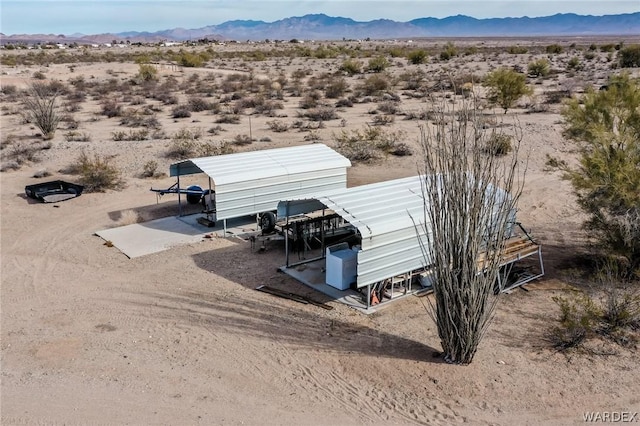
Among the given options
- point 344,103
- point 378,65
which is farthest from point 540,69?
point 344,103

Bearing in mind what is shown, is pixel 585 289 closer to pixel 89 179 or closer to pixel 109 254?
pixel 109 254

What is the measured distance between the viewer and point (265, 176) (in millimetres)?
15289

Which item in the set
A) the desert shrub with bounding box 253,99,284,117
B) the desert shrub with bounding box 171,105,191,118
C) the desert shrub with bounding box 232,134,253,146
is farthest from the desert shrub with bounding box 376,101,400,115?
the desert shrub with bounding box 171,105,191,118

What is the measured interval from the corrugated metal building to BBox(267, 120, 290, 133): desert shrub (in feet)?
33.7

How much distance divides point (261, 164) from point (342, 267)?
208 inches

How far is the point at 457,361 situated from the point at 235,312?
4.10 m

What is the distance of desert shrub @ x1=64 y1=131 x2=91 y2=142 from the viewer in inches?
996

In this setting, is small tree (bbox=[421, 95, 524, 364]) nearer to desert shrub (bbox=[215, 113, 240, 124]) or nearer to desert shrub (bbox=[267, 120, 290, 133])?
desert shrub (bbox=[267, 120, 290, 133])

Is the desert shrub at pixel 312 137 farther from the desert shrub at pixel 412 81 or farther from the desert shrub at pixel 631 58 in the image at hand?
the desert shrub at pixel 631 58

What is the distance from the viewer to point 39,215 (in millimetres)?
16906

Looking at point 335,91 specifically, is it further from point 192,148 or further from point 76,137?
point 76,137

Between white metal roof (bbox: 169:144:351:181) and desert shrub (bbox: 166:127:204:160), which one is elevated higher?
white metal roof (bbox: 169:144:351:181)

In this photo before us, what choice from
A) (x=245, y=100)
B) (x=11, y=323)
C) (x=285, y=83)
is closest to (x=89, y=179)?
(x=11, y=323)

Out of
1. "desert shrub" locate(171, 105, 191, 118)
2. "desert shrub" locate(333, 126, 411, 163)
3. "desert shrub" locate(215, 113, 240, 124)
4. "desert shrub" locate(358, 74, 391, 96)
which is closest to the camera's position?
"desert shrub" locate(333, 126, 411, 163)
